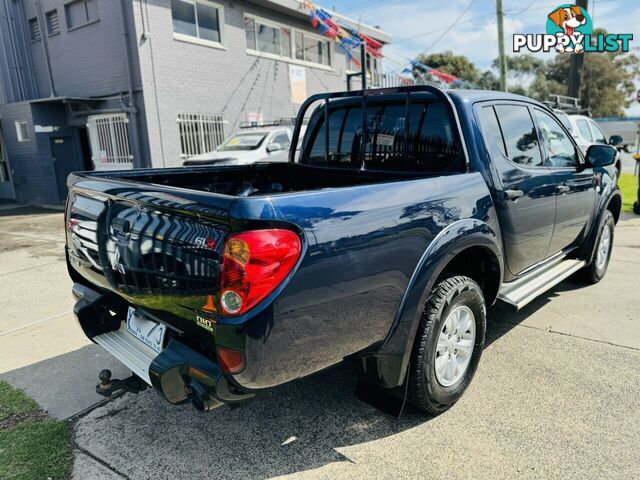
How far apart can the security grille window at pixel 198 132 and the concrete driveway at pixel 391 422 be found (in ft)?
31.3

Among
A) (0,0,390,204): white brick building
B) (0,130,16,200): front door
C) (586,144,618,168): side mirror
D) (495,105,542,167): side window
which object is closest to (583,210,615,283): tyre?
(586,144,618,168): side mirror

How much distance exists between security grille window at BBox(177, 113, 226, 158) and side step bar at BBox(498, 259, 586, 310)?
1065cm

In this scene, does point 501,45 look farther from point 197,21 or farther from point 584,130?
point 197,21

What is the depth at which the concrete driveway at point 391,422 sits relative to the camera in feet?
8.27

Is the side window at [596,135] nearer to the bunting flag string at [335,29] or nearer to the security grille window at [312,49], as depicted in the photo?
the bunting flag string at [335,29]

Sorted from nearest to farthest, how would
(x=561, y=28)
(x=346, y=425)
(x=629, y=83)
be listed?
(x=346, y=425)
(x=561, y=28)
(x=629, y=83)

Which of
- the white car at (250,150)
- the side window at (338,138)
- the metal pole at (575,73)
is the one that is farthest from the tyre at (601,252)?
the metal pole at (575,73)

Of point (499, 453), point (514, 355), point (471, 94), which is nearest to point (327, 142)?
point (471, 94)

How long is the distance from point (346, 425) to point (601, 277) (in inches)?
153

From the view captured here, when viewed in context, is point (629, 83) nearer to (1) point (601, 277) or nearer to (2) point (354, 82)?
(2) point (354, 82)

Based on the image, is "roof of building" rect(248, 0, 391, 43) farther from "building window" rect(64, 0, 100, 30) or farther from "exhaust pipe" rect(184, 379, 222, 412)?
"exhaust pipe" rect(184, 379, 222, 412)

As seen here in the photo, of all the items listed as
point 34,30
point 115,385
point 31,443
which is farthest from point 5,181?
point 115,385

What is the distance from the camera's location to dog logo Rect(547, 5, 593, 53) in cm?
1828

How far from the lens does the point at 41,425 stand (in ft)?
9.77
